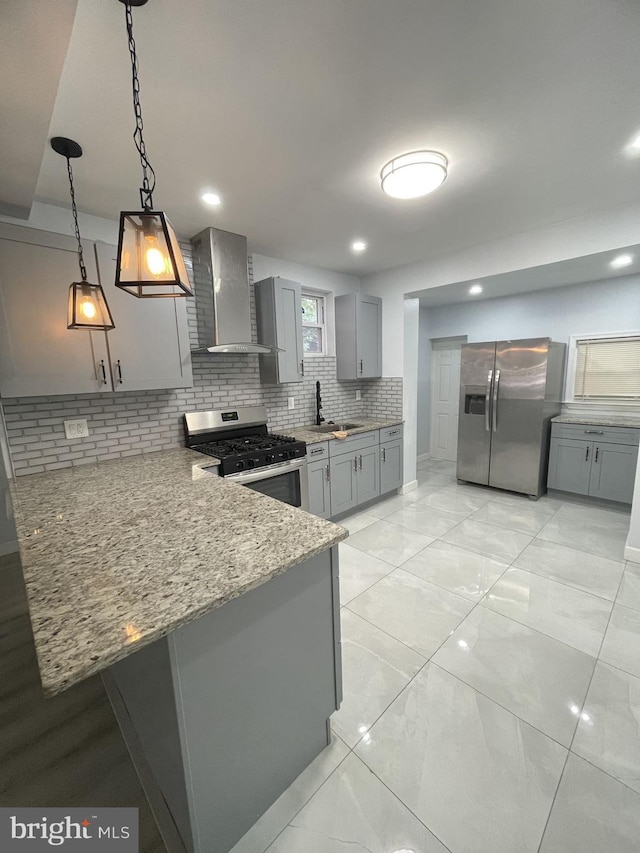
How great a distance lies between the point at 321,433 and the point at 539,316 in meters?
3.26

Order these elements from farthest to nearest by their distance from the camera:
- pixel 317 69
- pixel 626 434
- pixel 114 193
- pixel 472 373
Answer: pixel 472 373 → pixel 626 434 → pixel 114 193 → pixel 317 69

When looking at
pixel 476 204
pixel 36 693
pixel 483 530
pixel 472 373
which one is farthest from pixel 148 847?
pixel 472 373

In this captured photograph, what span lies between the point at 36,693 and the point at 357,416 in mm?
3698

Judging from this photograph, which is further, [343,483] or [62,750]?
[343,483]

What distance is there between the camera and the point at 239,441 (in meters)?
2.93

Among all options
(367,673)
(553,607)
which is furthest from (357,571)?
(553,607)

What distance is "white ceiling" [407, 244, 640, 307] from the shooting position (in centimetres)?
286

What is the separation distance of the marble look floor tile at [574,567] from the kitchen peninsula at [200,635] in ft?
6.60

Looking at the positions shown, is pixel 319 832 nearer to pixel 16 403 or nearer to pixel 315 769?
pixel 315 769

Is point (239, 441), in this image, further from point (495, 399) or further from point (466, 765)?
point (495, 399)

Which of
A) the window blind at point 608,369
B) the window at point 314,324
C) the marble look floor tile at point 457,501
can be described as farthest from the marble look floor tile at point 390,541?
the window blind at point 608,369

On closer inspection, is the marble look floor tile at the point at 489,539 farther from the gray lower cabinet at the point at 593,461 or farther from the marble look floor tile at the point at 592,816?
the marble look floor tile at the point at 592,816

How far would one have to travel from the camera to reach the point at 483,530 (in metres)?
3.19

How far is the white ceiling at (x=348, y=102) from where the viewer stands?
1107 millimetres
